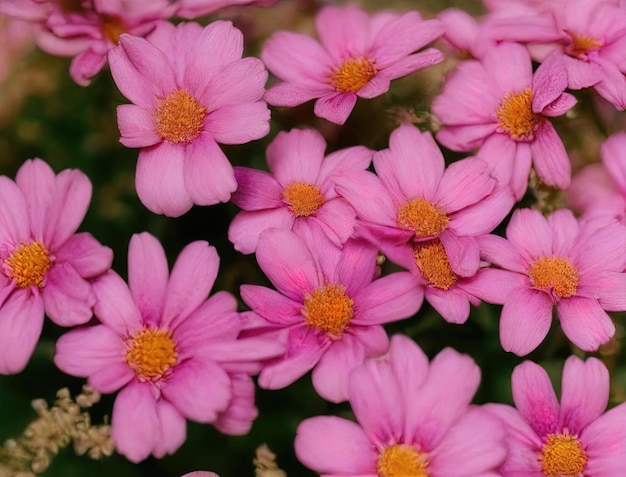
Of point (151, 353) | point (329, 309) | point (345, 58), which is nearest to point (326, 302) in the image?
point (329, 309)

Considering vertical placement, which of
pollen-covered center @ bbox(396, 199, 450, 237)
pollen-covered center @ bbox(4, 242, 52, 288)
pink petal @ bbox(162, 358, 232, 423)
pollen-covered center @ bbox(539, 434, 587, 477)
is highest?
pollen-covered center @ bbox(396, 199, 450, 237)

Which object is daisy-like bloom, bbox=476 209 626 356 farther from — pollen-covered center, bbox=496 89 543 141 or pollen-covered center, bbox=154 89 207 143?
pollen-covered center, bbox=154 89 207 143

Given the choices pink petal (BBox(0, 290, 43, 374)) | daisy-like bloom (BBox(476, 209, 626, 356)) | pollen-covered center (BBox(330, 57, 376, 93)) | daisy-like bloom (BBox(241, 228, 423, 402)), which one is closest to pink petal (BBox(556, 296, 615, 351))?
daisy-like bloom (BBox(476, 209, 626, 356))

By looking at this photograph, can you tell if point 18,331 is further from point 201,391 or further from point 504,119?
point 504,119

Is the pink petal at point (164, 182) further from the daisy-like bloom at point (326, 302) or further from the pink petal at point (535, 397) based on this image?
the pink petal at point (535, 397)

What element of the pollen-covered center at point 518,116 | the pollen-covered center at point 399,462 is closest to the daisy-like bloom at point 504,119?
the pollen-covered center at point 518,116
